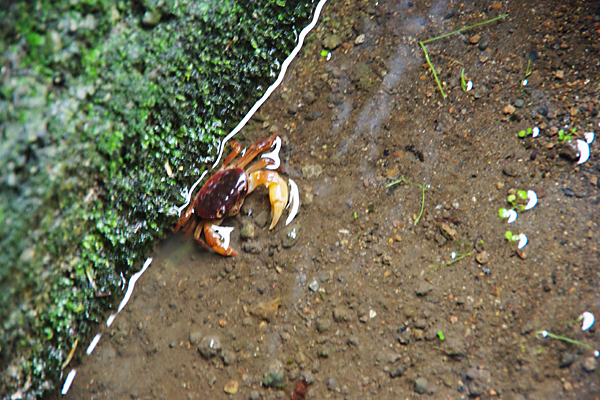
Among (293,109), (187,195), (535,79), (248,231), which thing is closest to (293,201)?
(248,231)

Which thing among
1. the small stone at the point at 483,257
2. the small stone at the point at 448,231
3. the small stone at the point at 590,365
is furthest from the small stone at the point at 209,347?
the small stone at the point at 590,365

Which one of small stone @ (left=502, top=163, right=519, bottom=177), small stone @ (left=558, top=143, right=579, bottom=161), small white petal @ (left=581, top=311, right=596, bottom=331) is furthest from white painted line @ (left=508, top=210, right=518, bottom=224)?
small white petal @ (left=581, top=311, right=596, bottom=331)

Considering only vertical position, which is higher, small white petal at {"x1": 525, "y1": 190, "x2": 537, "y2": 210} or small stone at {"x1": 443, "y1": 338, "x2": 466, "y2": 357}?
small white petal at {"x1": 525, "y1": 190, "x2": 537, "y2": 210}

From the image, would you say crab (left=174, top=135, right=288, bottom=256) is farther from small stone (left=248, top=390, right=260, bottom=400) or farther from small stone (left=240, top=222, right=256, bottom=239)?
small stone (left=248, top=390, right=260, bottom=400)

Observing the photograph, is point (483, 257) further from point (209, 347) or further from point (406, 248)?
point (209, 347)

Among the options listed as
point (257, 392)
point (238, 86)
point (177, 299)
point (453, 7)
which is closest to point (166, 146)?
point (238, 86)
